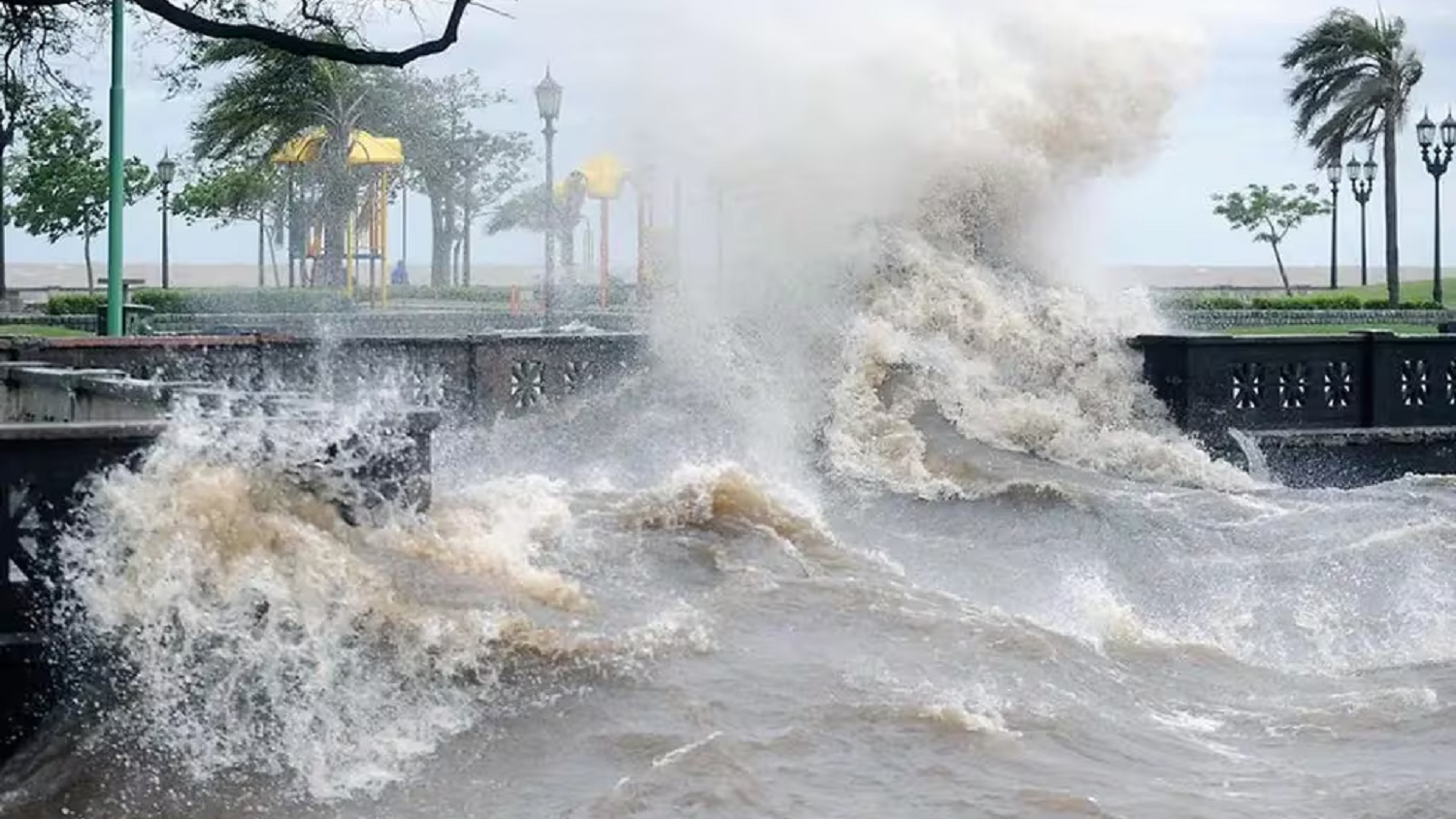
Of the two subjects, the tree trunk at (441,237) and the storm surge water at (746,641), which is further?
the tree trunk at (441,237)

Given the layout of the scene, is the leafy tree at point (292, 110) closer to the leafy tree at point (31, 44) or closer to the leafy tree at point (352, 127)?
the leafy tree at point (352, 127)

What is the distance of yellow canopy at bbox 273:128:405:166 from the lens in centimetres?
5094

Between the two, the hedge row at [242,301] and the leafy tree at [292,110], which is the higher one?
the leafy tree at [292,110]

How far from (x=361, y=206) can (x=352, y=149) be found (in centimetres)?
804

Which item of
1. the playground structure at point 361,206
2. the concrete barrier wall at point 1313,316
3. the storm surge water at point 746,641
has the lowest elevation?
the storm surge water at point 746,641

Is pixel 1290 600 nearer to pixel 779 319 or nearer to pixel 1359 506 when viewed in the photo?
pixel 1359 506

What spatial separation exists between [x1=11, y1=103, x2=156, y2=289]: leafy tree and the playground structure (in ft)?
17.3

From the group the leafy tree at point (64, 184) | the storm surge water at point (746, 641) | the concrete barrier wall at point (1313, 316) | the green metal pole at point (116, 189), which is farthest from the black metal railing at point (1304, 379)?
the leafy tree at point (64, 184)

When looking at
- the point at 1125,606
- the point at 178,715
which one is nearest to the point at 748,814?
the point at 178,715

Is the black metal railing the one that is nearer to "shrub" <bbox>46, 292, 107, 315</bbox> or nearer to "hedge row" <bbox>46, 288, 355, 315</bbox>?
"hedge row" <bbox>46, 288, 355, 315</bbox>

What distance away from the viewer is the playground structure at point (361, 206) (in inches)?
2028

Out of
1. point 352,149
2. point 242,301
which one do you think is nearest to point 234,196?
point 352,149

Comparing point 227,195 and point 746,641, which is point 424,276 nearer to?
point 227,195

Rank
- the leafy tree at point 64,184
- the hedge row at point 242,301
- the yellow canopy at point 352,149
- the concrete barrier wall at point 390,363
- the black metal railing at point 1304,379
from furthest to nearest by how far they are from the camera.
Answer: the leafy tree at point 64,184, the yellow canopy at point 352,149, the hedge row at point 242,301, the black metal railing at point 1304,379, the concrete barrier wall at point 390,363
